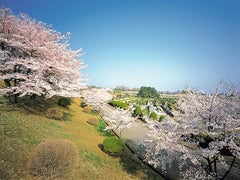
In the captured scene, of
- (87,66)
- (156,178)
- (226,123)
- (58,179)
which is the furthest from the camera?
(87,66)

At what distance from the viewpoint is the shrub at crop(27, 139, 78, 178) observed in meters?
7.52

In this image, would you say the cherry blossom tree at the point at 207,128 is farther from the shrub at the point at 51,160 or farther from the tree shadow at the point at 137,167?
the shrub at the point at 51,160

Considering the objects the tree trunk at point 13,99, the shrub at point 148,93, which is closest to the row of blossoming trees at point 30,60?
the tree trunk at point 13,99

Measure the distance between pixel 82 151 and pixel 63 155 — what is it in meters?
3.34

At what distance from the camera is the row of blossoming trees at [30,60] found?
14.5 m

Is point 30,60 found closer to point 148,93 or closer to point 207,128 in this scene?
point 207,128

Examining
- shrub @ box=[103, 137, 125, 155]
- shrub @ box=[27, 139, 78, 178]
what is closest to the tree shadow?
shrub @ box=[103, 137, 125, 155]

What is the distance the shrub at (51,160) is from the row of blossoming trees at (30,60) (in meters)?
7.45

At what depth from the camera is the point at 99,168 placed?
10188 mm

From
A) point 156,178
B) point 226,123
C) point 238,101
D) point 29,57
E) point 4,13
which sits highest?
point 4,13

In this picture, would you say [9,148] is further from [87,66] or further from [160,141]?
[87,66]

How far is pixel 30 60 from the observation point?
14.6 m

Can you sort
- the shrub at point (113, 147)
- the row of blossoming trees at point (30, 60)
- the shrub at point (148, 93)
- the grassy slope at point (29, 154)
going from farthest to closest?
1. the shrub at point (148, 93)
2. the row of blossoming trees at point (30, 60)
3. the shrub at point (113, 147)
4. the grassy slope at point (29, 154)

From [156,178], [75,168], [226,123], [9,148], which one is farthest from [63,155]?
[226,123]
